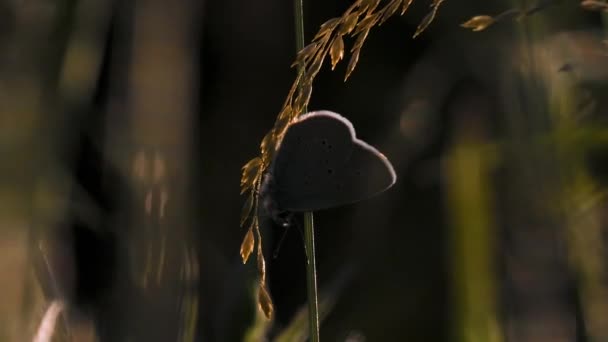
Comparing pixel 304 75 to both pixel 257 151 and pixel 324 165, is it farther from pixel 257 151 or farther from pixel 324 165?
pixel 257 151

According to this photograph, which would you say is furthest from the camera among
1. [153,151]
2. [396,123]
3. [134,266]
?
[396,123]

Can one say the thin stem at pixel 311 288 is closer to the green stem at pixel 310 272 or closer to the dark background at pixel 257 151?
the green stem at pixel 310 272

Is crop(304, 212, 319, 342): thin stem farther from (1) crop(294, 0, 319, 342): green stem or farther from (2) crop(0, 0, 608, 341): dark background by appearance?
(2) crop(0, 0, 608, 341): dark background

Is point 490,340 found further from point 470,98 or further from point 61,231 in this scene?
point 470,98

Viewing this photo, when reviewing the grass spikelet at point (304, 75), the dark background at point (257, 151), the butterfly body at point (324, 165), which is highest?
the grass spikelet at point (304, 75)

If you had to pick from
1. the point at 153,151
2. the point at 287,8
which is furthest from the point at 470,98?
the point at 153,151

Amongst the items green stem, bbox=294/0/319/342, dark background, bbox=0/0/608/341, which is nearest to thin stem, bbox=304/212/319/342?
green stem, bbox=294/0/319/342

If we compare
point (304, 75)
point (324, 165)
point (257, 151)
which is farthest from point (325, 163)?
point (257, 151)

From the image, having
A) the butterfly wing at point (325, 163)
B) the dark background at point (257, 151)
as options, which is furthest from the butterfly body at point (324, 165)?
the dark background at point (257, 151)
